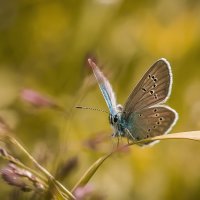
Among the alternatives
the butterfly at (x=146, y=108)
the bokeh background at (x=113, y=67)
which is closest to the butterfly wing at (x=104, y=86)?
the butterfly at (x=146, y=108)

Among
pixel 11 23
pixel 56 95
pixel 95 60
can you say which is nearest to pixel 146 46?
pixel 56 95

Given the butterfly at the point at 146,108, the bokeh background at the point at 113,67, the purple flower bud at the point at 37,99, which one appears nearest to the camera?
the purple flower bud at the point at 37,99

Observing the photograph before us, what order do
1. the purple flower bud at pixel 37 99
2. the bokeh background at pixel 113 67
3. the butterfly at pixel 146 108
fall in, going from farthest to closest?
the bokeh background at pixel 113 67 < the butterfly at pixel 146 108 < the purple flower bud at pixel 37 99

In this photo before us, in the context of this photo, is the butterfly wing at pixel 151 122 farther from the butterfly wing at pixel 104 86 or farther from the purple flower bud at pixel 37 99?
the purple flower bud at pixel 37 99

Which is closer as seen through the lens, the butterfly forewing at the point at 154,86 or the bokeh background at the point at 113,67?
the butterfly forewing at the point at 154,86

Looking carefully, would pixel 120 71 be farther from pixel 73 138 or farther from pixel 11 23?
pixel 11 23

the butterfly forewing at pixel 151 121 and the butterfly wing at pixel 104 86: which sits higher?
the butterfly wing at pixel 104 86
